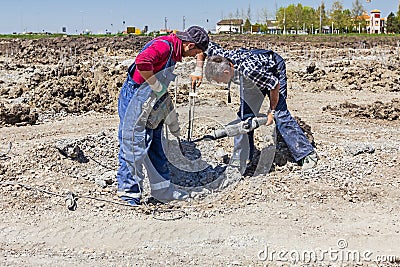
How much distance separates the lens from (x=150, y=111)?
4.77 meters

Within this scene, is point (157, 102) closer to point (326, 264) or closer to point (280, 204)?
point (280, 204)

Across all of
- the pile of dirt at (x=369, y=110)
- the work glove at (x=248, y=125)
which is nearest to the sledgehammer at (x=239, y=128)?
the work glove at (x=248, y=125)

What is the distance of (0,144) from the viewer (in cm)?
700

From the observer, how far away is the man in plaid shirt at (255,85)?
5.16 metres

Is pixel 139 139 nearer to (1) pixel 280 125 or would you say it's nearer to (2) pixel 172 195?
(2) pixel 172 195

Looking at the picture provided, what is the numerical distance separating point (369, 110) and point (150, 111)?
5.28 meters

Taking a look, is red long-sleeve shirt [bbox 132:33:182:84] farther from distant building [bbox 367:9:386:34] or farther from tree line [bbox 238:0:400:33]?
distant building [bbox 367:9:386:34]

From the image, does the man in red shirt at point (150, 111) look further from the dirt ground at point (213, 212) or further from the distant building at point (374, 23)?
the distant building at point (374, 23)

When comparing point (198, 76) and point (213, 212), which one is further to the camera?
point (198, 76)

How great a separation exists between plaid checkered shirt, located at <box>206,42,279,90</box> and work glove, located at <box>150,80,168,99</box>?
2.81 ft

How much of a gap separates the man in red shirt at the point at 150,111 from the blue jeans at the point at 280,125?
2.99 ft

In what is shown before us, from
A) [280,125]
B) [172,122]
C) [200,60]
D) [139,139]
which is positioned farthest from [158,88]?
[280,125]

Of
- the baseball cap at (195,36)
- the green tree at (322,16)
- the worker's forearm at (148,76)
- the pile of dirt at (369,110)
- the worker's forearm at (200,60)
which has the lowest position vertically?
the pile of dirt at (369,110)

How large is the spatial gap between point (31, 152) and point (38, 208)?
1135 millimetres
